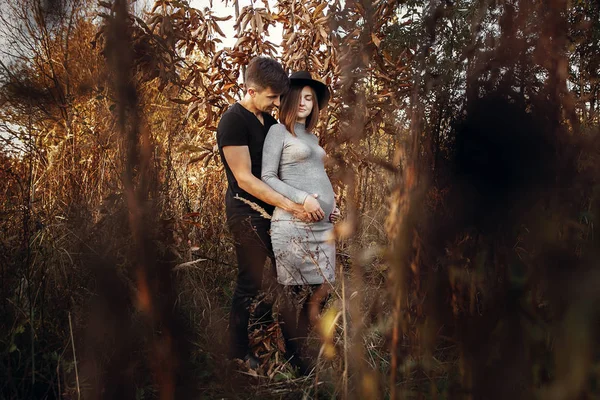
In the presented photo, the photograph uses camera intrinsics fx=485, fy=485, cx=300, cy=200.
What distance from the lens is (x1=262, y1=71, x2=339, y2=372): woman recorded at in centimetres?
252

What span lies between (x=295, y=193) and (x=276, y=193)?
0.10 meters

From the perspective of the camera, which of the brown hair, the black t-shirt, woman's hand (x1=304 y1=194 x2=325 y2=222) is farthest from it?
the brown hair

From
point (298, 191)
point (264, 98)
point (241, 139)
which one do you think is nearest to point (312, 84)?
point (264, 98)

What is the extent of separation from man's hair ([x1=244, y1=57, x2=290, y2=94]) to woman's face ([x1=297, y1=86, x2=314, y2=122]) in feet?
0.40

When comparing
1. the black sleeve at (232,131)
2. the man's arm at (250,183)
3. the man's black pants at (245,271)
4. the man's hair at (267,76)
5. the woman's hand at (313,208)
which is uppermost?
the man's hair at (267,76)

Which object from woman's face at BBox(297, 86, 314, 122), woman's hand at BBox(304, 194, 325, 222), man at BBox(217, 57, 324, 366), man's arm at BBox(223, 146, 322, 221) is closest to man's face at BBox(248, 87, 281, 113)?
man at BBox(217, 57, 324, 366)

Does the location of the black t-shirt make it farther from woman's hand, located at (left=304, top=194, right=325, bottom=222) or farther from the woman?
woman's hand, located at (left=304, top=194, right=325, bottom=222)

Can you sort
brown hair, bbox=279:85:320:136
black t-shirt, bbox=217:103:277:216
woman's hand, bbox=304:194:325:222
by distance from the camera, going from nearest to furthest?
woman's hand, bbox=304:194:325:222, black t-shirt, bbox=217:103:277:216, brown hair, bbox=279:85:320:136

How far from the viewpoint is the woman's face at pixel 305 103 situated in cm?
278

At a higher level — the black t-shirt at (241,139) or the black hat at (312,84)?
the black hat at (312,84)

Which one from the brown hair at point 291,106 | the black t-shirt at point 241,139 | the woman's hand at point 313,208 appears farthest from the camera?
the brown hair at point 291,106

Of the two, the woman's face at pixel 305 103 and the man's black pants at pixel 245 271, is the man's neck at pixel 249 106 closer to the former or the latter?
the woman's face at pixel 305 103

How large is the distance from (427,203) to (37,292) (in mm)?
2209

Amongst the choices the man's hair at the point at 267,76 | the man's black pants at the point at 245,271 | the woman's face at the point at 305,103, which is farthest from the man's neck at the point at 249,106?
the man's black pants at the point at 245,271
